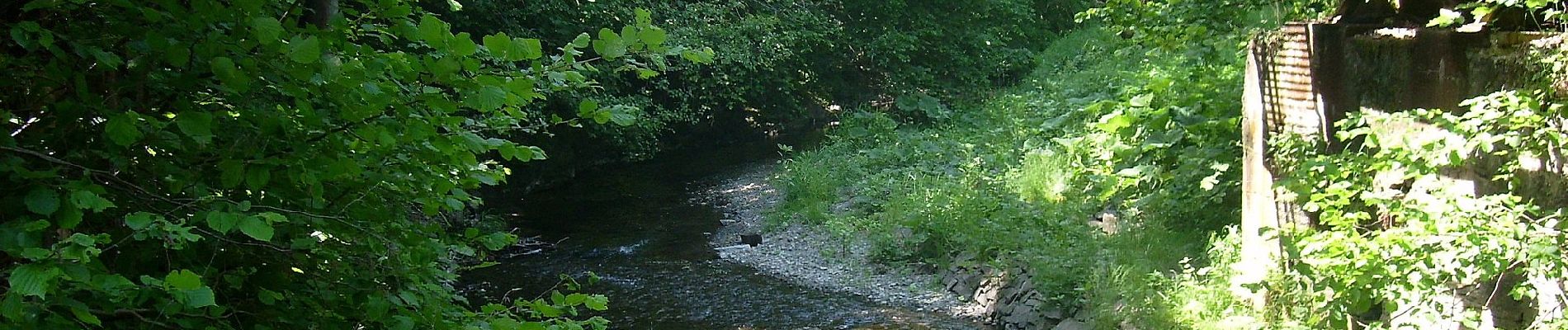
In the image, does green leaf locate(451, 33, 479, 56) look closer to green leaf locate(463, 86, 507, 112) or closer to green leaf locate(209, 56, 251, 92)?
green leaf locate(463, 86, 507, 112)

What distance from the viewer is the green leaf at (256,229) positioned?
6.98 ft

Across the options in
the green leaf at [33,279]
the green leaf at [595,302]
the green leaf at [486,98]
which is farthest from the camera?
the green leaf at [595,302]

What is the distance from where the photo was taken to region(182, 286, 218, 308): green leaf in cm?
205

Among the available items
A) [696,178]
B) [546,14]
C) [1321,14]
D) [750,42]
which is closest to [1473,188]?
[1321,14]

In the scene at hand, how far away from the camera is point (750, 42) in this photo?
1553cm

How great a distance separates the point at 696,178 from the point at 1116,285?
390 inches

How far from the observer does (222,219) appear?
220 centimetres

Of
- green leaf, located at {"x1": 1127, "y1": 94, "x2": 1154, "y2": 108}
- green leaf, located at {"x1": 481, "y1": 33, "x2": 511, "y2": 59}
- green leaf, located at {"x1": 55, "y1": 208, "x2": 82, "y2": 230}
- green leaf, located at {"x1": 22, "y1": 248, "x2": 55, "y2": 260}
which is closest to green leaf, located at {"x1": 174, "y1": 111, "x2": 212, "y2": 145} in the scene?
green leaf, located at {"x1": 55, "y1": 208, "x2": 82, "y2": 230}

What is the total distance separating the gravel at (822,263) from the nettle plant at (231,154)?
6576mm

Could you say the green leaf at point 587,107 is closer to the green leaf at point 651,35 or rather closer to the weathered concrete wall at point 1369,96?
the green leaf at point 651,35

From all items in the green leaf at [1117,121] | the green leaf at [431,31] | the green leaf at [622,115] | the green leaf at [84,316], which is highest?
the green leaf at [431,31]

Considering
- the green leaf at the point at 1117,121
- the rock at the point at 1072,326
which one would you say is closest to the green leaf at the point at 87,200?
the rock at the point at 1072,326

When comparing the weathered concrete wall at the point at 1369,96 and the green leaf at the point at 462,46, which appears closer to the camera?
the green leaf at the point at 462,46

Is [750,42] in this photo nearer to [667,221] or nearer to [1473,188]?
[667,221]
